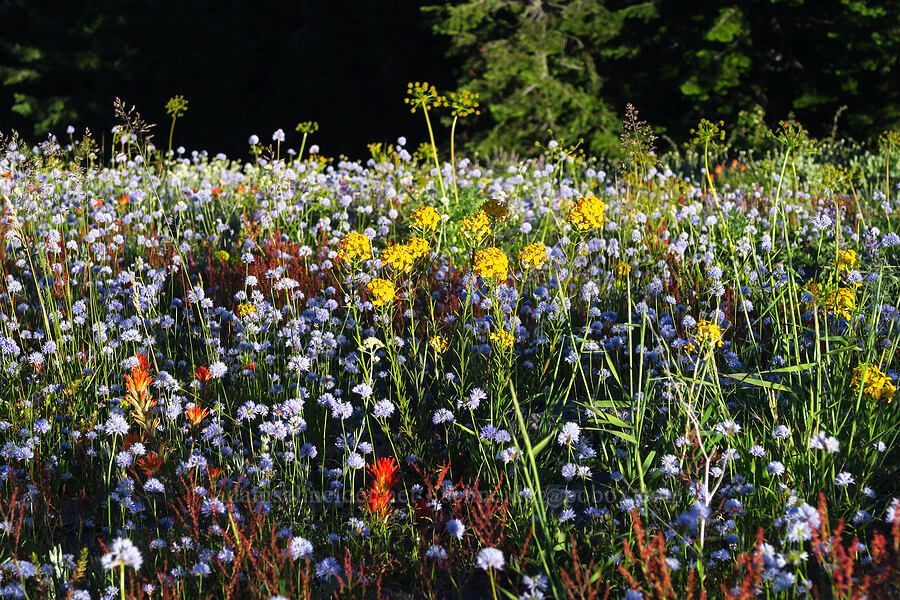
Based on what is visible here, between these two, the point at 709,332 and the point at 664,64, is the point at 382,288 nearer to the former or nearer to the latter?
the point at 709,332

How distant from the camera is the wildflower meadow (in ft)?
6.57

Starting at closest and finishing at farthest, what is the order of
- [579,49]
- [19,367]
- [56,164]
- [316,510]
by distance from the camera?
[316,510] → [19,367] → [56,164] → [579,49]

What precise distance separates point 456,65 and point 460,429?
1862cm

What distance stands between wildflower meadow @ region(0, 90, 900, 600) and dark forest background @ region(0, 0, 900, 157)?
6.48 metres

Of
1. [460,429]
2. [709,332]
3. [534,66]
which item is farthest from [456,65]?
[709,332]

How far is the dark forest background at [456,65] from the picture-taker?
1521 centimetres

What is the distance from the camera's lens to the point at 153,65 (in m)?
22.9

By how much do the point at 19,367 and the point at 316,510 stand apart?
1530 millimetres

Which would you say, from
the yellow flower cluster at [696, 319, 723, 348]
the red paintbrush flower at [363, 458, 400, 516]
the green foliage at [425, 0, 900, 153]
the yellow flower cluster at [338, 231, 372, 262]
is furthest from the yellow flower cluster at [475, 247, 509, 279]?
the green foliage at [425, 0, 900, 153]

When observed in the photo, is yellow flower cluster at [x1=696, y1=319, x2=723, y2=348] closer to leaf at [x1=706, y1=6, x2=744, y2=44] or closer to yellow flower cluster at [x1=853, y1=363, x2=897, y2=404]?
yellow flower cluster at [x1=853, y1=363, x2=897, y2=404]

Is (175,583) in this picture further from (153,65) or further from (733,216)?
(153,65)

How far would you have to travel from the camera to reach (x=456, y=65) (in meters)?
20.2

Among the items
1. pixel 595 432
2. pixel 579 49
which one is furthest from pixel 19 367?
pixel 579 49

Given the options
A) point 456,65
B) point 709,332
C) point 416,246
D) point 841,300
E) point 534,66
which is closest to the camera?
point 709,332
